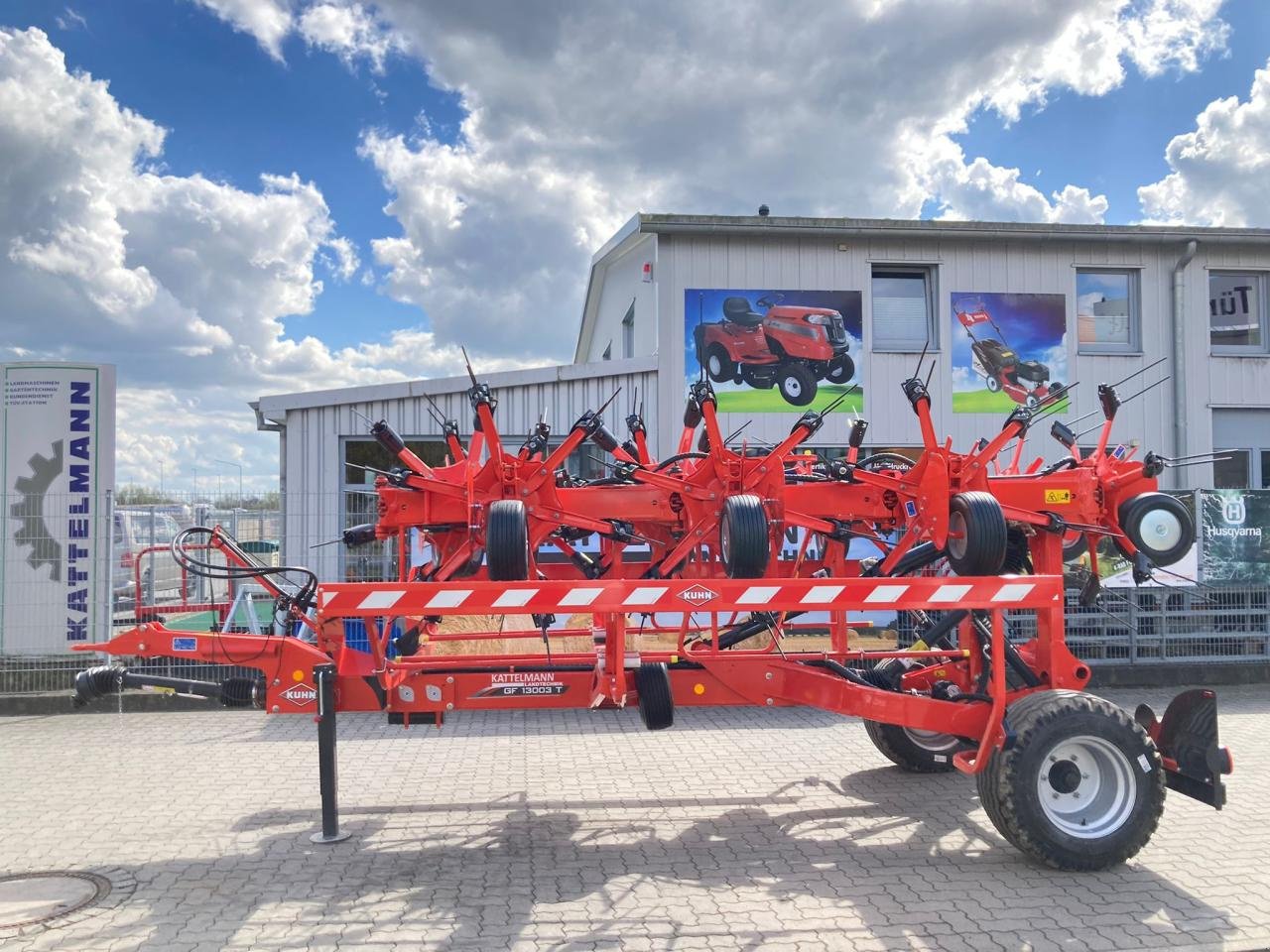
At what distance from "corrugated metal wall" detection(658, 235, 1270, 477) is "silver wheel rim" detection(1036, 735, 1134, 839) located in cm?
804

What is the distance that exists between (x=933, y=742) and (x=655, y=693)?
2694 millimetres

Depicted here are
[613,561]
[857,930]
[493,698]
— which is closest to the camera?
[857,930]

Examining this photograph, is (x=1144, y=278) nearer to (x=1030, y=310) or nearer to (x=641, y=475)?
(x=1030, y=310)

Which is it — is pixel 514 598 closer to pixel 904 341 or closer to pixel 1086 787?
pixel 1086 787

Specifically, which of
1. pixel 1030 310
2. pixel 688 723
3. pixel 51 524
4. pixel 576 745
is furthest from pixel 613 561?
pixel 1030 310

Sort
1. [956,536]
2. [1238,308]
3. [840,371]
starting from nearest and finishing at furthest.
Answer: [956,536], [840,371], [1238,308]

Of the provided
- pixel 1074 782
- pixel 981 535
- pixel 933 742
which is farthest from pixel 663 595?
pixel 933 742

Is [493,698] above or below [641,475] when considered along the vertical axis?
below

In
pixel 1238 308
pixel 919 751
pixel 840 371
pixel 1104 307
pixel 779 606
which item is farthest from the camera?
pixel 1238 308

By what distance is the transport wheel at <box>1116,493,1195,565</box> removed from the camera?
250 inches

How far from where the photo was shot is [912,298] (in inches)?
546

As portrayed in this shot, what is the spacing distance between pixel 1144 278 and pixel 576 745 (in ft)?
36.4

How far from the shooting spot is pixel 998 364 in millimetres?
13836

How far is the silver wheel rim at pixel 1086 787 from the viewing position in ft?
17.0
